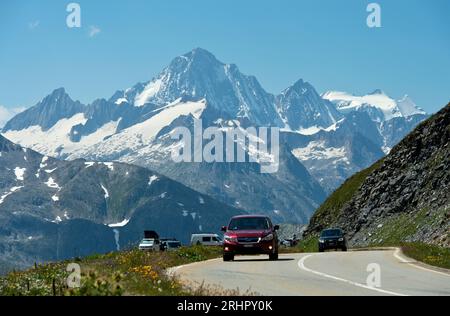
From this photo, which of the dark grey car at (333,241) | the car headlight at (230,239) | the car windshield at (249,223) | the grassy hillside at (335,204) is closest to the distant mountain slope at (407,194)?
the grassy hillside at (335,204)

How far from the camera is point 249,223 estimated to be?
3378 centimetres

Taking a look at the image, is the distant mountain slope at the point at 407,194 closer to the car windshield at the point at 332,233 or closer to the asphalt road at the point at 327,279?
the car windshield at the point at 332,233

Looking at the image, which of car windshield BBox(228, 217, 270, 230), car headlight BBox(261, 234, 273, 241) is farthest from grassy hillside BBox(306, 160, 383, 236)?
car headlight BBox(261, 234, 273, 241)

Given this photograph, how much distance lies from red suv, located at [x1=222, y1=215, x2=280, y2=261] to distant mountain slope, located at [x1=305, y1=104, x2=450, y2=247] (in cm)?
2876

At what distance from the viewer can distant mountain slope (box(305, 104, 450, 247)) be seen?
220ft

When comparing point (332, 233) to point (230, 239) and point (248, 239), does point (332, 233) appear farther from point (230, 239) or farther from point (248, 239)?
point (248, 239)

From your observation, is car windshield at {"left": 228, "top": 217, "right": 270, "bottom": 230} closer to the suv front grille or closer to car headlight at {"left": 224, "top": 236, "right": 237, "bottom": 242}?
car headlight at {"left": 224, "top": 236, "right": 237, "bottom": 242}

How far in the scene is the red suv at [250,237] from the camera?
32188 mm

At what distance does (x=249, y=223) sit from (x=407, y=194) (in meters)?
47.0

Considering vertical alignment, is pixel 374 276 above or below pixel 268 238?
below

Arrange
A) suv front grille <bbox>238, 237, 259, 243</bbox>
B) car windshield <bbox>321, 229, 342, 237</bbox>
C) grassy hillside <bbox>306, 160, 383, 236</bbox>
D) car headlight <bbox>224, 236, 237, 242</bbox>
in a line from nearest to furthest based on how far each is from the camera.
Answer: suv front grille <bbox>238, 237, 259, 243</bbox>
car headlight <bbox>224, 236, 237, 242</bbox>
car windshield <bbox>321, 229, 342, 237</bbox>
grassy hillside <bbox>306, 160, 383, 236</bbox>

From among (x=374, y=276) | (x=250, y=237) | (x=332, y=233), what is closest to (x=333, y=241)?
(x=332, y=233)
